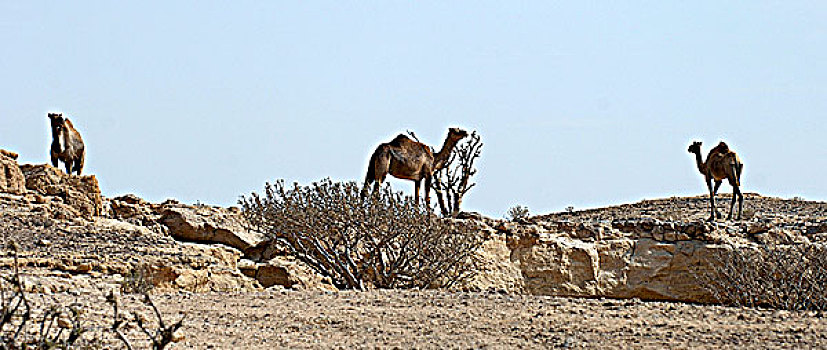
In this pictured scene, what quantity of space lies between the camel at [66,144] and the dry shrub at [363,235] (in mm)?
5826

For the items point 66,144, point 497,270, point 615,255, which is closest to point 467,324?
point 497,270

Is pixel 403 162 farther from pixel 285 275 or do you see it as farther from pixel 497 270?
pixel 285 275

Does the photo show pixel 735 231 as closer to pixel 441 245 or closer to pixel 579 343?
pixel 441 245

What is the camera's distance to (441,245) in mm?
13039

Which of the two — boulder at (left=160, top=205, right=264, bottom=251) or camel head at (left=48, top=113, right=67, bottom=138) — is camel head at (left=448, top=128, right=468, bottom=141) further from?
camel head at (left=48, top=113, right=67, bottom=138)

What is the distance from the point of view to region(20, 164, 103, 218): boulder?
14.8 m

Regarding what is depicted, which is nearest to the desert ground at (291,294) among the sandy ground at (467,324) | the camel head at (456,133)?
the sandy ground at (467,324)

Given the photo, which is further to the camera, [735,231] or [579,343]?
[735,231]

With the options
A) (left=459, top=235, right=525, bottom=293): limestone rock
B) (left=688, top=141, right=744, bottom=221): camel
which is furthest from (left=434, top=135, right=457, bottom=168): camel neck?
(left=688, top=141, right=744, bottom=221): camel

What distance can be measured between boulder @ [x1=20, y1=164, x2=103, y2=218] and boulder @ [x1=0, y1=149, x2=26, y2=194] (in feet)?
1.03

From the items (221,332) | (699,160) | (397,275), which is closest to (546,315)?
(221,332)

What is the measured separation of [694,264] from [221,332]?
10.9 metres

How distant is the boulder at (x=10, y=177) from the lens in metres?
14.5

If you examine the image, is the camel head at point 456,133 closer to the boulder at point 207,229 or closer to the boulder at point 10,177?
the boulder at point 207,229
